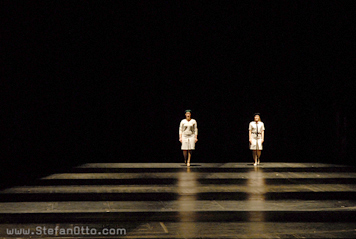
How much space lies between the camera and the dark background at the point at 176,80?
16453 mm

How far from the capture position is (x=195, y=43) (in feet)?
56.6

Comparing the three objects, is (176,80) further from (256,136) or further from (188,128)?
(256,136)

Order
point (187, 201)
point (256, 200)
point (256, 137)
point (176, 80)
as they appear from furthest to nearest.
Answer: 1. point (176, 80)
2. point (256, 137)
3. point (256, 200)
4. point (187, 201)

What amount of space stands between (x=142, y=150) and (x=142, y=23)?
488 cm

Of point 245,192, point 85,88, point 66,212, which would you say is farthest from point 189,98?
point 66,212

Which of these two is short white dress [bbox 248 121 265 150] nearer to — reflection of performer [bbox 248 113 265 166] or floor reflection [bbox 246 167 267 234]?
reflection of performer [bbox 248 113 265 166]

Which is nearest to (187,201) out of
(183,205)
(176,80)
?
(183,205)

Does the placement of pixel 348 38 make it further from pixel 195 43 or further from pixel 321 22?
pixel 195 43

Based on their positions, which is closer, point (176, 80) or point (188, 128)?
point (188, 128)

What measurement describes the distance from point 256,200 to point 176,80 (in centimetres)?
987

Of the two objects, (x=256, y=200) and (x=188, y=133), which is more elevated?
(x=188, y=133)

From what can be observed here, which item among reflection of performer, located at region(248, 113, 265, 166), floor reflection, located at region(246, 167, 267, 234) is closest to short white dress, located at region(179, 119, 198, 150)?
reflection of performer, located at region(248, 113, 265, 166)

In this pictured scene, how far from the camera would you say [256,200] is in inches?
333

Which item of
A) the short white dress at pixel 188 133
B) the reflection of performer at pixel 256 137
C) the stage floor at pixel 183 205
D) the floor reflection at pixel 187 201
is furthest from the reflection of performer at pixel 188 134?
the stage floor at pixel 183 205
